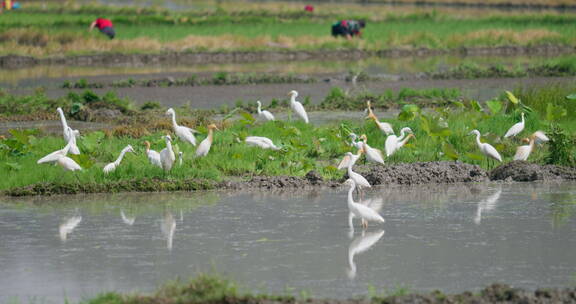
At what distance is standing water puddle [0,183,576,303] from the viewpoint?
8.20 m

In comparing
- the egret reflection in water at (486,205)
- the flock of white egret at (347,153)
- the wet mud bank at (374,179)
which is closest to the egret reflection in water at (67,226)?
the wet mud bank at (374,179)

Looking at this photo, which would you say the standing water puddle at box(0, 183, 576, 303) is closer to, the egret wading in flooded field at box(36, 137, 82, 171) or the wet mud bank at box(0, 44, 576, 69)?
the egret wading in flooded field at box(36, 137, 82, 171)

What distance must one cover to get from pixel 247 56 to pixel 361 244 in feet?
88.4

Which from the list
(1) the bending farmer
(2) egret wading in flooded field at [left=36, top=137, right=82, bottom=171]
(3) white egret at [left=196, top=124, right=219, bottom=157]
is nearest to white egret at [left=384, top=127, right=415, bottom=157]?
(3) white egret at [left=196, top=124, right=219, bottom=157]

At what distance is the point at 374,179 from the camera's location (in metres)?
12.9

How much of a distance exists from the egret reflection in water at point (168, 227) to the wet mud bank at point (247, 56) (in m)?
22.6

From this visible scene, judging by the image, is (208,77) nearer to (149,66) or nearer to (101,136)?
(149,66)

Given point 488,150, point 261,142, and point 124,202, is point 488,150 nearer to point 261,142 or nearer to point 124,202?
point 261,142

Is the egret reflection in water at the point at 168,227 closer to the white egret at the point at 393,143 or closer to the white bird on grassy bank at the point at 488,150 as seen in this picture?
the white egret at the point at 393,143

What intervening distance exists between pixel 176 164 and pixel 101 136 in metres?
2.41

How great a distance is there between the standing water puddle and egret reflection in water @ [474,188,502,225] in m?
0.01

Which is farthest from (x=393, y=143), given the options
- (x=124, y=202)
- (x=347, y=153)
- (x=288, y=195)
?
(x=124, y=202)

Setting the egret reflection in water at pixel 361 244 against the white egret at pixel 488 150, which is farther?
the white egret at pixel 488 150

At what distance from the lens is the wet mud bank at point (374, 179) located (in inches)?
492
